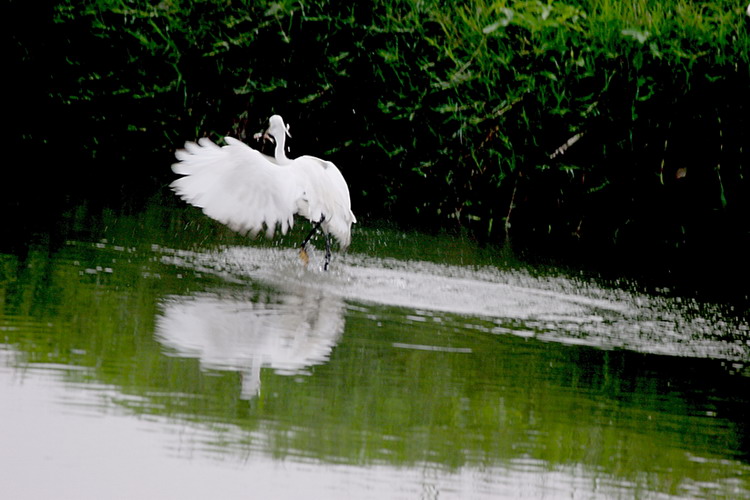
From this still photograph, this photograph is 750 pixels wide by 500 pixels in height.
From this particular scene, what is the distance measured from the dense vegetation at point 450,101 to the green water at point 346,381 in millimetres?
2800

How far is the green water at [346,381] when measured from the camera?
4.47 m

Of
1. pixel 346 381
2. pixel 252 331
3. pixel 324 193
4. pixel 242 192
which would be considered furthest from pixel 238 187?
pixel 346 381

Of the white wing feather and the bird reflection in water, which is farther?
the white wing feather

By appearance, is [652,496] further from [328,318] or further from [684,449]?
[328,318]

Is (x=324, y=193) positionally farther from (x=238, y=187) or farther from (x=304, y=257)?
(x=238, y=187)

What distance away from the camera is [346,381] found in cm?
588

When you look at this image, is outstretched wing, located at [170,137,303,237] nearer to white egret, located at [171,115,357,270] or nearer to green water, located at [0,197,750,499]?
white egret, located at [171,115,357,270]

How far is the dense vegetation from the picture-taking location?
12.1m

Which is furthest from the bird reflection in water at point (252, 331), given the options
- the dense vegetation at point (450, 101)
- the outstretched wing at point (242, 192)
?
the dense vegetation at point (450, 101)

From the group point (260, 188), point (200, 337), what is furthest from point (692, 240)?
point (200, 337)

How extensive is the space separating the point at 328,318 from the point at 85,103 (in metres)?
8.72

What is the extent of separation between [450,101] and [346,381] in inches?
305

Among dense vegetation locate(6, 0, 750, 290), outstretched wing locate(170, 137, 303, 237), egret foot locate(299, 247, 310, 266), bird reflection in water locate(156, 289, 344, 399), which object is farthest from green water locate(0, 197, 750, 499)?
dense vegetation locate(6, 0, 750, 290)

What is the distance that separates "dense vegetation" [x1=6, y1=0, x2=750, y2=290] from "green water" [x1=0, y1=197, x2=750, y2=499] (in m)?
2.80
